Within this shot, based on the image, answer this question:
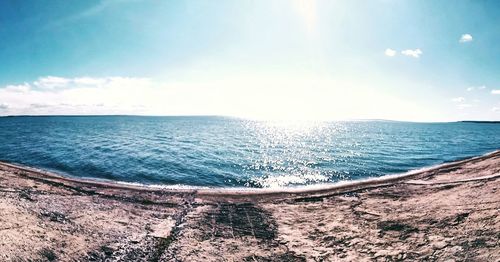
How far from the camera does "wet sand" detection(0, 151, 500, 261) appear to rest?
10.9 meters

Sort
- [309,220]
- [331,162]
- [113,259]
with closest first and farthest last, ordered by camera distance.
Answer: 1. [113,259]
2. [309,220]
3. [331,162]

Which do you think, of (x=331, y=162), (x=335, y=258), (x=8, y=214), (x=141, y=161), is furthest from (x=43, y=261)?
(x=331, y=162)

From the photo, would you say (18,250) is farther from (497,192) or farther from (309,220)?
(497,192)

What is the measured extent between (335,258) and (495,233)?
559 cm

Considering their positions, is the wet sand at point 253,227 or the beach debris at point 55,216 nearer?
the wet sand at point 253,227

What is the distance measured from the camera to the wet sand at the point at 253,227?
35.7ft

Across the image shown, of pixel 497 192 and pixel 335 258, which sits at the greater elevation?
pixel 497 192

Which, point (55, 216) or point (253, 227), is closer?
point (55, 216)

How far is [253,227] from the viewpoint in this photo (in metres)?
14.7

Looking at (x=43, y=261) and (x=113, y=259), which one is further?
(x=113, y=259)

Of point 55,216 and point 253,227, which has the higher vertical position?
point 55,216

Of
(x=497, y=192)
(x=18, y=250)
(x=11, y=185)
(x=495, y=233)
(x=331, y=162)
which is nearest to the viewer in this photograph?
(x=495, y=233)

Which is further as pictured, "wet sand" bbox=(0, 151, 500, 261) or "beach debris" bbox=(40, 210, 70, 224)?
"beach debris" bbox=(40, 210, 70, 224)

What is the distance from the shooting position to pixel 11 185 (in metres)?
20.0
